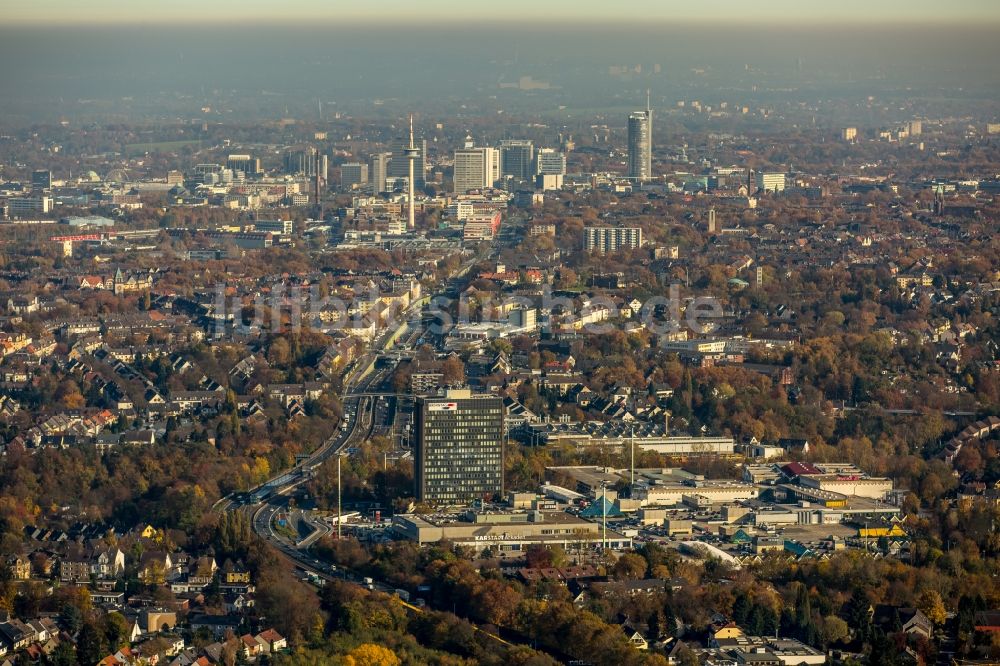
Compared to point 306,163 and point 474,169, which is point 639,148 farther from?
point 306,163

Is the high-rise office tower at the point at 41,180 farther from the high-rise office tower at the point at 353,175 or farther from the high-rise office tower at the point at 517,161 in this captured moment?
the high-rise office tower at the point at 517,161

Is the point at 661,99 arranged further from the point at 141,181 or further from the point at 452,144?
the point at 141,181

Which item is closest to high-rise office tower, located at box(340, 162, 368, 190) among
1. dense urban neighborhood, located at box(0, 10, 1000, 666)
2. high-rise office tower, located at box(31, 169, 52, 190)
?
dense urban neighborhood, located at box(0, 10, 1000, 666)

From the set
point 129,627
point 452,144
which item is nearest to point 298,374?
point 129,627

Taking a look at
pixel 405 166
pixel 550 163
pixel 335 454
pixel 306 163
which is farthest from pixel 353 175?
pixel 335 454

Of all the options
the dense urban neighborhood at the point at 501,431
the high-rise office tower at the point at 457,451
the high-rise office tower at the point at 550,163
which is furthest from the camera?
the high-rise office tower at the point at 550,163

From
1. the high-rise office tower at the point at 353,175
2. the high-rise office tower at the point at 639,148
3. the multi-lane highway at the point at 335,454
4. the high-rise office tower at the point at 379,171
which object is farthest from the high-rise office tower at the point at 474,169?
the multi-lane highway at the point at 335,454
